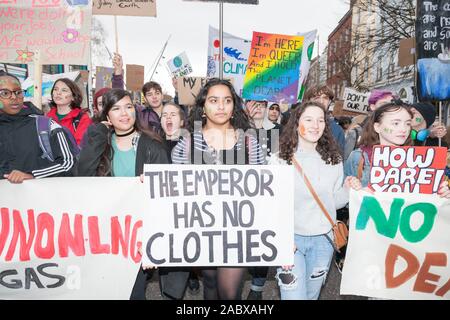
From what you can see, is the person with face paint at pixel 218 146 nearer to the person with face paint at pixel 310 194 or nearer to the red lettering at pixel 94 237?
the person with face paint at pixel 310 194

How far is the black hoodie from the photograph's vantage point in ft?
10.7

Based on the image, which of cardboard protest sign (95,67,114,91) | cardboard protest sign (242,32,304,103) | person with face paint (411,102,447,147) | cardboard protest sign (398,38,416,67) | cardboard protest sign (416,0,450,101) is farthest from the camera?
cardboard protest sign (95,67,114,91)

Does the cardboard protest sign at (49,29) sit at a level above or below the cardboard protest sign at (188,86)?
above

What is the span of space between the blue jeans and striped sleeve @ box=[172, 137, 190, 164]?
0.94 metres

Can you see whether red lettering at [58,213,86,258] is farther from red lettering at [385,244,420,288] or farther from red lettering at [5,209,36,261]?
red lettering at [385,244,420,288]

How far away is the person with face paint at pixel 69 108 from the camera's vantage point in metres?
4.55

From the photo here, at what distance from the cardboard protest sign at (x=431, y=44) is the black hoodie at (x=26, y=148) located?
369cm

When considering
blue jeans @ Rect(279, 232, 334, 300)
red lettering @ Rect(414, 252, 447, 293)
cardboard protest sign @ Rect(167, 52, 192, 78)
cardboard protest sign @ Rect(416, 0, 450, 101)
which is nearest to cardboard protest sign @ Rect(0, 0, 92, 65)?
blue jeans @ Rect(279, 232, 334, 300)

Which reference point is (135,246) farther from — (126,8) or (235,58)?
(235,58)

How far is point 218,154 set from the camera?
10.4ft

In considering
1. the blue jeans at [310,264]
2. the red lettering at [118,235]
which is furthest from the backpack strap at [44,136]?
the blue jeans at [310,264]

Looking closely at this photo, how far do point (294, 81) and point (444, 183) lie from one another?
328cm

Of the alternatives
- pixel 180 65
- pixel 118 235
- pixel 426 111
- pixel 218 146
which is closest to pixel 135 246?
pixel 118 235
